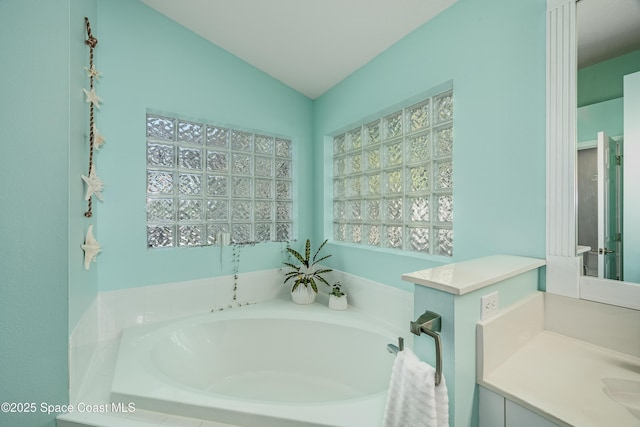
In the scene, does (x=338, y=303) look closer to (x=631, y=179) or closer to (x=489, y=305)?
(x=489, y=305)

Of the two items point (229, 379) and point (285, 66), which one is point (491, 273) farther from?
point (285, 66)

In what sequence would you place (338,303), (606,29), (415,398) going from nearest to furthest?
(415,398), (606,29), (338,303)

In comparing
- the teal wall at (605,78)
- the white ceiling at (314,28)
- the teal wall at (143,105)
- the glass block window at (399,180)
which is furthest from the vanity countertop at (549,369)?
the teal wall at (143,105)

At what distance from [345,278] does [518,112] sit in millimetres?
1530

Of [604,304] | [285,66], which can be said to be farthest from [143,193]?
[604,304]

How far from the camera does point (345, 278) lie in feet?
7.23

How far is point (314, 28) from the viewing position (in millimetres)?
1789

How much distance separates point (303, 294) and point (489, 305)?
150 centimetres

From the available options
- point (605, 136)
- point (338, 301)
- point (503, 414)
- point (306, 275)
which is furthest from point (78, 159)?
point (605, 136)

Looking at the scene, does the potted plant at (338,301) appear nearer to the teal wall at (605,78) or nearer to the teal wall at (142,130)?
the teal wall at (142,130)

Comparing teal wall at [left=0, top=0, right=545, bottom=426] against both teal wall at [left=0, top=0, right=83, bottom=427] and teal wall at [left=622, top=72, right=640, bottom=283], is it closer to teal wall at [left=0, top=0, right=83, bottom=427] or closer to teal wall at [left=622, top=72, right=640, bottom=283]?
teal wall at [left=0, top=0, right=83, bottom=427]

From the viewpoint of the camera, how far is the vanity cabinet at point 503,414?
775mm

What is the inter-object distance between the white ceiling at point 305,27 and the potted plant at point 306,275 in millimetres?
1427

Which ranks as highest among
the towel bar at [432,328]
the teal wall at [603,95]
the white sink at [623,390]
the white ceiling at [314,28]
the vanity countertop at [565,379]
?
the white ceiling at [314,28]
